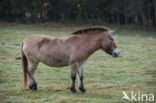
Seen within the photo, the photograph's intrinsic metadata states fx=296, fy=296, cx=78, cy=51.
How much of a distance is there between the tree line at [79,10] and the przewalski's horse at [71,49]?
27.4 metres

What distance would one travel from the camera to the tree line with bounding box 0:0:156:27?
3616cm

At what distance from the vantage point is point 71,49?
905 cm

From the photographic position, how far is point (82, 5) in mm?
38156

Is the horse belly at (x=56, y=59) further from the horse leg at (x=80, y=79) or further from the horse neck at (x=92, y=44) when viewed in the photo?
the horse neck at (x=92, y=44)

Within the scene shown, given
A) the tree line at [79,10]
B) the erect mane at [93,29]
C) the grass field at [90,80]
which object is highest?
the tree line at [79,10]

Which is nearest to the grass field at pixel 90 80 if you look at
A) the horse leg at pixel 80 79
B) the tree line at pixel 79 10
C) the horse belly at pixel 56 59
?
the horse leg at pixel 80 79

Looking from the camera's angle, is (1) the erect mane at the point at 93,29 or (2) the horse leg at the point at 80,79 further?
(1) the erect mane at the point at 93,29

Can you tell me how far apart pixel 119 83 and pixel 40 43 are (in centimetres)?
318

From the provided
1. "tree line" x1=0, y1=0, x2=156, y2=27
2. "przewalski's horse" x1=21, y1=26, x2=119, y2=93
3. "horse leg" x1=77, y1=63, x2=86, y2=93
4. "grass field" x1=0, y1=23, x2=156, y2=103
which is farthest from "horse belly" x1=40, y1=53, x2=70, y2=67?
"tree line" x1=0, y1=0, x2=156, y2=27

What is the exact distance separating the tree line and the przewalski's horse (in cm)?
2745

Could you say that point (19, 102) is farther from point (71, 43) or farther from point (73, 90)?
point (71, 43)

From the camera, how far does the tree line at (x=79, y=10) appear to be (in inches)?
1423

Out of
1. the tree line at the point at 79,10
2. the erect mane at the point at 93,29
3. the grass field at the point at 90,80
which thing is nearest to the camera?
the grass field at the point at 90,80

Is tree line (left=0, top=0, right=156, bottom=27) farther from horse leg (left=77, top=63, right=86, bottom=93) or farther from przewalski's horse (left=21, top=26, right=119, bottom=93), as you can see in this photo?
horse leg (left=77, top=63, right=86, bottom=93)
